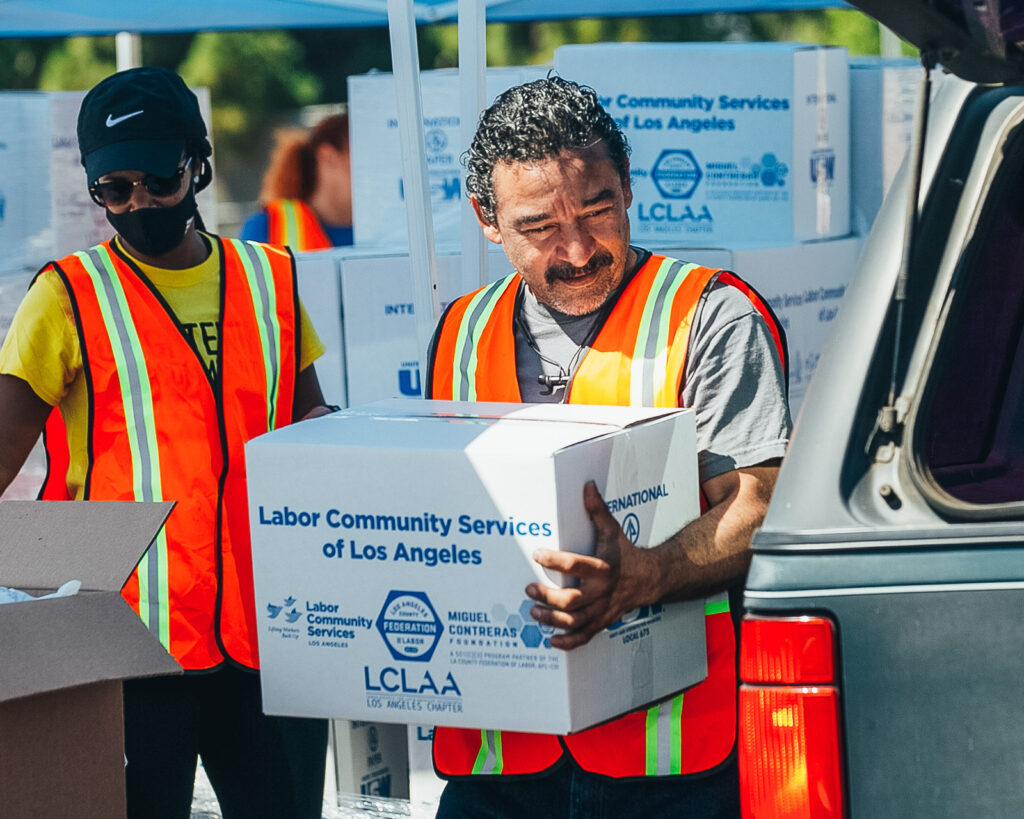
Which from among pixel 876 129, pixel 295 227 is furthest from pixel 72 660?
pixel 295 227

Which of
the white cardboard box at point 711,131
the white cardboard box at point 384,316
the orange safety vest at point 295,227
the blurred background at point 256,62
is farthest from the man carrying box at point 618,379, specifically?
the blurred background at point 256,62

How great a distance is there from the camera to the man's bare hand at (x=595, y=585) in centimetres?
194

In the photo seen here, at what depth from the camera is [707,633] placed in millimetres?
2283

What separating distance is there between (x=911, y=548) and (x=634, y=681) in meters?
0.56

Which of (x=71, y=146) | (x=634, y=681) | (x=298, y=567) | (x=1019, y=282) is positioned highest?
(x=71, y=146)

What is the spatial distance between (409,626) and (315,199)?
7486 millimetres

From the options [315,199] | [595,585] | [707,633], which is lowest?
[707,633]

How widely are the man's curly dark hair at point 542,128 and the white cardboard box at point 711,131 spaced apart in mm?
2393

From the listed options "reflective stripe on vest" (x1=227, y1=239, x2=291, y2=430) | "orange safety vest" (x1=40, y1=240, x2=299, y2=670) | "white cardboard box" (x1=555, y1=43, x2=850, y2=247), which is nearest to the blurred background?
"white cardboard box" (x1=555, y1=43, x2=850, y2=247)

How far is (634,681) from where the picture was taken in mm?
2115

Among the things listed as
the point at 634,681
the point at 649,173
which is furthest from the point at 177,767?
the point at 649,173

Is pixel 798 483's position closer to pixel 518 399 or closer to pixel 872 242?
pixel 872 242

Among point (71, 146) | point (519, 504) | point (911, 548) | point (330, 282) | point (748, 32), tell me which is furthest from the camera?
point (748, 32)

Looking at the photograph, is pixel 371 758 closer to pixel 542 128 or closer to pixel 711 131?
pixel 711 131
